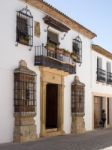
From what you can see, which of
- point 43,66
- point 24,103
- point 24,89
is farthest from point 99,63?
point 24,103

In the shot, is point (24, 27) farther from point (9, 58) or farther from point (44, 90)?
point (44, 90)

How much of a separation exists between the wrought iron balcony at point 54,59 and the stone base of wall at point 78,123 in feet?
8.56

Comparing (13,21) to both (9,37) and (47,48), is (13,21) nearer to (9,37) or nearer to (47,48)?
(9,37)

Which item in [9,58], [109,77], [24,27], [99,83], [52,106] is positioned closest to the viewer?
[9,58]

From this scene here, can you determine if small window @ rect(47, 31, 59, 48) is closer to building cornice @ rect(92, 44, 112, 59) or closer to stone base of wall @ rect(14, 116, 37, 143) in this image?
stone base of wall @ rect(14, 116, 37, 143)

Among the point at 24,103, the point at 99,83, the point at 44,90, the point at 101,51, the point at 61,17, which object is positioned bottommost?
the point at 24,103

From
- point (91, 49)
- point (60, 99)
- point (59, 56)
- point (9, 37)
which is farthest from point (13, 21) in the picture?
point (91, 49)

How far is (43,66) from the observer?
1808cm

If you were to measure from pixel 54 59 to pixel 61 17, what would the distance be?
116 inches

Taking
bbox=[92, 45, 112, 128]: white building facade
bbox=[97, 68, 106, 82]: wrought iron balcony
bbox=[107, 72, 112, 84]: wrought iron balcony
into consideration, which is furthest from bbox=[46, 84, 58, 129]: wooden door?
bbox=[107, 72, 112, 84]: wrought iron balcony

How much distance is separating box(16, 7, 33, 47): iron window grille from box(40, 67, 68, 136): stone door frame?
165 cm

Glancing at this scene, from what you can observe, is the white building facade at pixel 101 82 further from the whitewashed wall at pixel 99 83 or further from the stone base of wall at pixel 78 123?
the stone base of wall at pixel 78 123

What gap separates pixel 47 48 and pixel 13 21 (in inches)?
102

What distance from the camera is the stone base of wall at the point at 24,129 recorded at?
16188 millimetres
